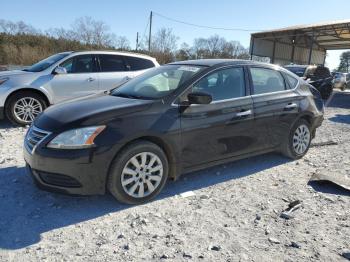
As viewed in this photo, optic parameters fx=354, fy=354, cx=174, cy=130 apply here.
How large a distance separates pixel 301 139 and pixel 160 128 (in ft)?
9.64

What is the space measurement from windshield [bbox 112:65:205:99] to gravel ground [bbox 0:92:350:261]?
1.23 metres

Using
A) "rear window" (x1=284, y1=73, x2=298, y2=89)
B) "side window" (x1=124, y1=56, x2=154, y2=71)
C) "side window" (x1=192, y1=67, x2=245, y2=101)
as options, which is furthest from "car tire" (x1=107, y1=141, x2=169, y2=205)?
"side window" (x1=124, y1=56, x2=154, y2=71)

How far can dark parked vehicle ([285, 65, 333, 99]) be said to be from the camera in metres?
15.5

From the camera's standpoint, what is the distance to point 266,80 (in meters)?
5.37

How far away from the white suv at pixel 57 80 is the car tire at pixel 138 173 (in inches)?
134

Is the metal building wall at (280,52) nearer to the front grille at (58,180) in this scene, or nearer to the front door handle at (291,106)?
the front door handle at (291,106)

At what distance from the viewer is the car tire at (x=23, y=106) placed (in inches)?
294

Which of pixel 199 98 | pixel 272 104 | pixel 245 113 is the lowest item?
pixel 245 113

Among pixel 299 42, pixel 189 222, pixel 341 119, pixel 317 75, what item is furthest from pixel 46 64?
pixel 299 42

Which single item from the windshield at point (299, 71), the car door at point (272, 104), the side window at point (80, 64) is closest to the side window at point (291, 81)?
the car door at point (272, 104)

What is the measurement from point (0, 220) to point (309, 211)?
3311mm

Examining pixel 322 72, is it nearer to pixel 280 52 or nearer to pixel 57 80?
pixel 57 80

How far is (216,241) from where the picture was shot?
3305 mm

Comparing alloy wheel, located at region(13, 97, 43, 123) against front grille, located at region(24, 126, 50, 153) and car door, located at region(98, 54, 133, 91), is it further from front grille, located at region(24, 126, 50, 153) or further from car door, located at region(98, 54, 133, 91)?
front grille, located at region(24, 126, 50, 153)
